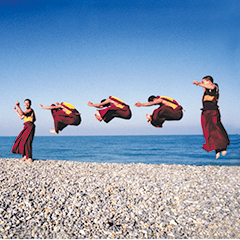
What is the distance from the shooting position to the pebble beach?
576 cm

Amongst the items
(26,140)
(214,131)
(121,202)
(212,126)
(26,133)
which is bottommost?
(121,202)

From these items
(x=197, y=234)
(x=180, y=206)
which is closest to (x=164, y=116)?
(x=180, y=206)

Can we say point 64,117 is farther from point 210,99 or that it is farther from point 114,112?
point 210,99

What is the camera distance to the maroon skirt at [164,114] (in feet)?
21.6

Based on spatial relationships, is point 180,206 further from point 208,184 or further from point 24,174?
point 24,174

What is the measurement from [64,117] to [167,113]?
10.1 ft

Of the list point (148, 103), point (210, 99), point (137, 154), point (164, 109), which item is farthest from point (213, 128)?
point (137, 154)

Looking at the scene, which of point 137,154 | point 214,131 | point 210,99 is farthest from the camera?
point 137,154

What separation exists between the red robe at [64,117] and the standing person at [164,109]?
1.92 m

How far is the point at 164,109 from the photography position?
6.63m

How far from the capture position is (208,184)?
815 cm

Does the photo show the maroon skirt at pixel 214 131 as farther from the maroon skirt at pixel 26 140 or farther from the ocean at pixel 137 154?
the ocean at pixel 137 154

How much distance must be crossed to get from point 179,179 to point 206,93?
3265 millimetres

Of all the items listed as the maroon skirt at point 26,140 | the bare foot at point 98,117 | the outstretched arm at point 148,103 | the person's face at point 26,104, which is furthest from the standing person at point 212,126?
the maroon skirt at point 26,140
